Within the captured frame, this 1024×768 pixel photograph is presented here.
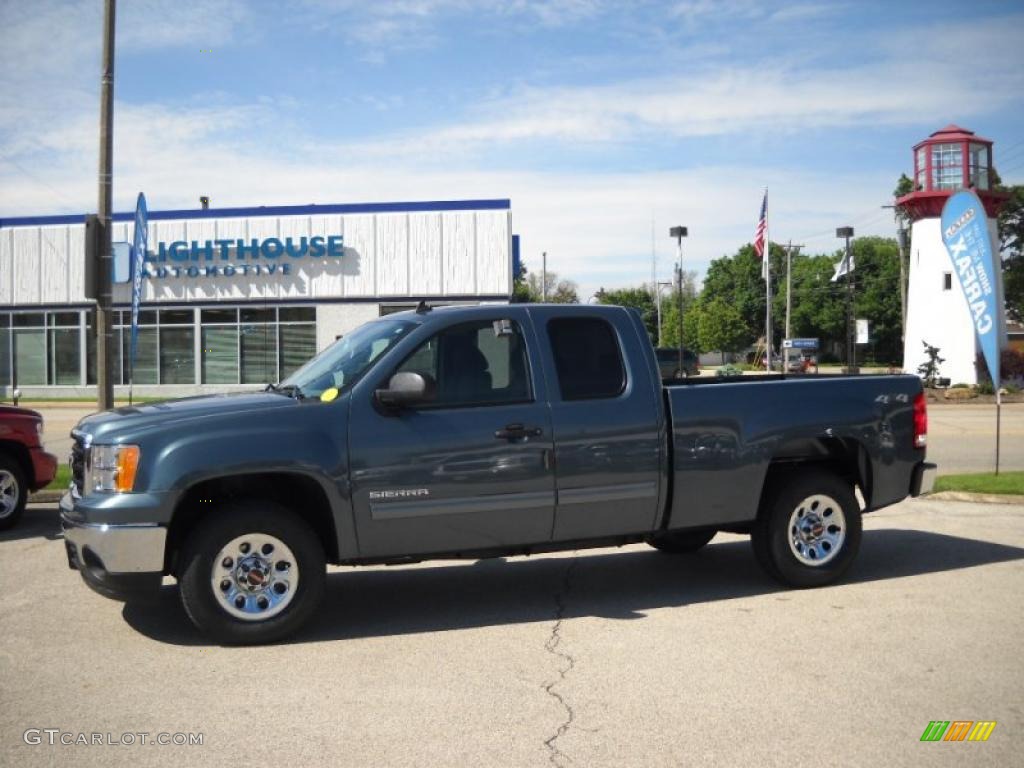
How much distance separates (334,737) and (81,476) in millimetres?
2630

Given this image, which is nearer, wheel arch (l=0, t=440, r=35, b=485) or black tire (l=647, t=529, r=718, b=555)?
black tire (l=647, t=529, r=718, b=555)

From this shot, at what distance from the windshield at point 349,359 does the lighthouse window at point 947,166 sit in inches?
1456

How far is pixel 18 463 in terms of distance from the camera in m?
9.72

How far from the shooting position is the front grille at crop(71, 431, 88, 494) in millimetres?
5957

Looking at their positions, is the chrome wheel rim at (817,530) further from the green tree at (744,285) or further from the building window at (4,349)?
the green tree at (744,285)

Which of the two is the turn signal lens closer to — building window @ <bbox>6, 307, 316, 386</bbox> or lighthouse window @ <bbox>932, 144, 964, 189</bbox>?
building window @ <bbox>6, 307, 316, 386</bbox>

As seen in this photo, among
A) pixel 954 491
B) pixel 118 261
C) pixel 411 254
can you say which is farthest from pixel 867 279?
pixel 954 491

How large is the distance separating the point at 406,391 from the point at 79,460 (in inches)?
81.6

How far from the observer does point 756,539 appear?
707 cm

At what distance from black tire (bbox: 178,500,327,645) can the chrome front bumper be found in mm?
186

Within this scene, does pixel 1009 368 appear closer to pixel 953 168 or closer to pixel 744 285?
pixel 953 168

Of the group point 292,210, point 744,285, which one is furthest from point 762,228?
point 744,285

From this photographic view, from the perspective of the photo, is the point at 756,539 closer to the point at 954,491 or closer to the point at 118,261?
the point at 954,491

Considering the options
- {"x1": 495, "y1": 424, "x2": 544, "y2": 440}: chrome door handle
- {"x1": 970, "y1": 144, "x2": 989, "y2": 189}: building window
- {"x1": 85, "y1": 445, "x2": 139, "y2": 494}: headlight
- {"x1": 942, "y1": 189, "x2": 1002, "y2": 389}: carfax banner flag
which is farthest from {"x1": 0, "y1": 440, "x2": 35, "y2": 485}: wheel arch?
{"x1": 970, "y1": 144, "x2": 989, "y2": 189}: building window
